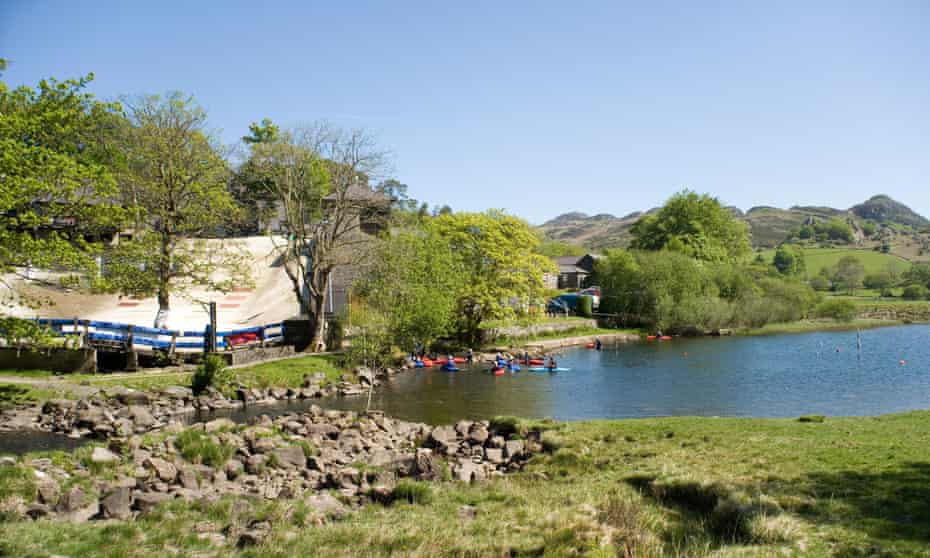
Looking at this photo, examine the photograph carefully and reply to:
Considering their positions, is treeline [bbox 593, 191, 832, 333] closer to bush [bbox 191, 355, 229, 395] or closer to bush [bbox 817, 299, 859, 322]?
bush [bbox 817, 299, 859, 322]

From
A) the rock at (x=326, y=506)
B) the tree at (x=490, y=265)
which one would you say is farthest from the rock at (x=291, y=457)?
the tree at (x=490, y=265)

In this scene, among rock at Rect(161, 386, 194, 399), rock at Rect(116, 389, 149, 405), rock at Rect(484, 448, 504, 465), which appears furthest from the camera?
rock at Rect(161, 386, 194, 399)

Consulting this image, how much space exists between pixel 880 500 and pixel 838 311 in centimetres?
→ 8795

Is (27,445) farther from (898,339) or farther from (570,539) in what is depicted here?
(898,339)

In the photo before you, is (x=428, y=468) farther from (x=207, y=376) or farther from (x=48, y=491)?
(x=207, y=376)

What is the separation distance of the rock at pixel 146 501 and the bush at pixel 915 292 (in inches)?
5235

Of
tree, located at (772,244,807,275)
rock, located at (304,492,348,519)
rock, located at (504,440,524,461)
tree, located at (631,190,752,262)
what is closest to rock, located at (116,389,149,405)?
rock, located at (304,492,348,519)

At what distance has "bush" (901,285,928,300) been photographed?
112 meters

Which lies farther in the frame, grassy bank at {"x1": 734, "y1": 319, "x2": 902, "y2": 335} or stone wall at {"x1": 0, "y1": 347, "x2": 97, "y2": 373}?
grassy bank at {"x1": 734, "y1": 319, "x2": 902, "y2": 335}

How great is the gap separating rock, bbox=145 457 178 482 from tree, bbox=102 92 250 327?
1809 centimetres

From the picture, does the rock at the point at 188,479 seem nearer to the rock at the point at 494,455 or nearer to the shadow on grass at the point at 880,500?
the rock at the point at 494,455

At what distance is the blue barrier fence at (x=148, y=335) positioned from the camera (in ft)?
101

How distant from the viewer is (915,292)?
11256cm

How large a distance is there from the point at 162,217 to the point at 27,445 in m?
18.5
